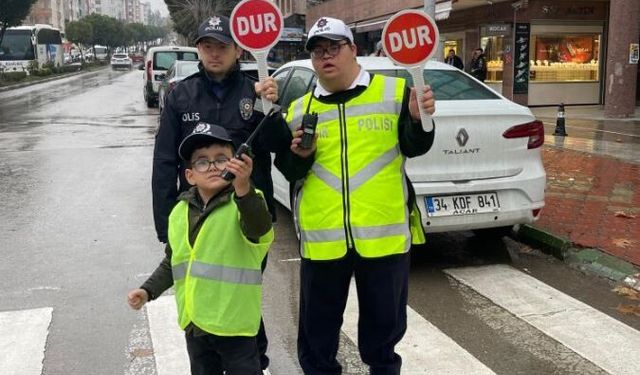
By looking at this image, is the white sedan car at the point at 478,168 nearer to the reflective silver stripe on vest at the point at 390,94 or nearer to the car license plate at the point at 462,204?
the car license plate at the point at 462,204

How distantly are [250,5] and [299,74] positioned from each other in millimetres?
3270

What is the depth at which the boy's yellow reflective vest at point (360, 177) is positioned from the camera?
9.49ft

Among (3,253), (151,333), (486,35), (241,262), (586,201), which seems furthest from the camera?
(486,35)

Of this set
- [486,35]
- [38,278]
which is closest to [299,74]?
[38,278]

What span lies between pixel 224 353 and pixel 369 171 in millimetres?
944

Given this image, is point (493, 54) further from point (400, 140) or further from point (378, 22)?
point (400, 140)

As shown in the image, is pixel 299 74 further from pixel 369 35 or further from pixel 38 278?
pixel 369 35

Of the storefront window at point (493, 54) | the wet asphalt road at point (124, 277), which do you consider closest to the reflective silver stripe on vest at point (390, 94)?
the wet asphalt road at point (124, 277)

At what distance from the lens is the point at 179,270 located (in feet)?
9.07

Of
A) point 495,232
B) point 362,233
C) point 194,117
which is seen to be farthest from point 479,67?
point 362,233

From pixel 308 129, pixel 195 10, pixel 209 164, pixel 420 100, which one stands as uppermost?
pixel 195 10

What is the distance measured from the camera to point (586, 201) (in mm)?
7324

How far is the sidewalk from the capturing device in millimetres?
5688

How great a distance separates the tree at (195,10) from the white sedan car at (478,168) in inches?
1717
